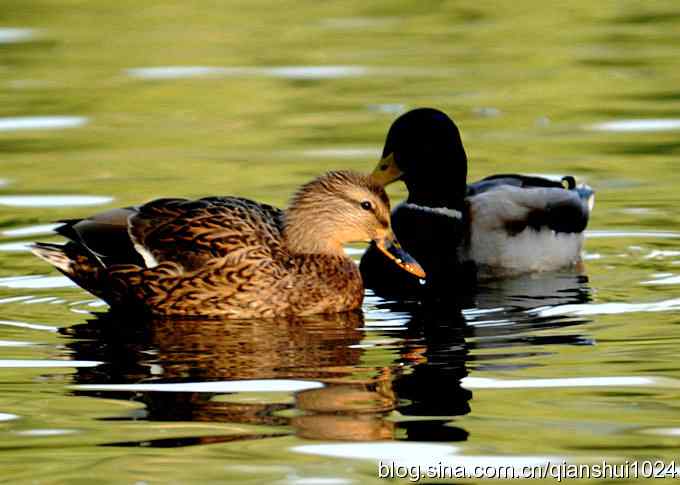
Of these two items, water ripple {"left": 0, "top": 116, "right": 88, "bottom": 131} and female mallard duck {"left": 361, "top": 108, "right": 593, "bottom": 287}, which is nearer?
female mallard duck {"left": 361, "top": 108, "right": 593, "bottom": 287}

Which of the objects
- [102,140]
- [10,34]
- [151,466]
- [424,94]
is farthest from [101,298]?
[10,34]

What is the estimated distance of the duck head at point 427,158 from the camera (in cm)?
1167

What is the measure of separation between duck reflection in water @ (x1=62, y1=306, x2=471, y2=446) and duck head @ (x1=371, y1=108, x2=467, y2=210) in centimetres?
191

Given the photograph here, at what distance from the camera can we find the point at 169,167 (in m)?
14.0

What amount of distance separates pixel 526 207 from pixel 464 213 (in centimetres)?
42

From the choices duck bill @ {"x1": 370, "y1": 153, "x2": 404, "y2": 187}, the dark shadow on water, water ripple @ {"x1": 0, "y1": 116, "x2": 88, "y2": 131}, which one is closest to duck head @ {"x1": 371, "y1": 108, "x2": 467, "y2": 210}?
duck bill @ {"x1": 370, "y1": 153, "x2": 404, "y2": 187}

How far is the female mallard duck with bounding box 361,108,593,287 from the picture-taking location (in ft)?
37.7

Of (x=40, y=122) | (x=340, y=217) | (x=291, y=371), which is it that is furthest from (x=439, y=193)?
(x=40, y=122)

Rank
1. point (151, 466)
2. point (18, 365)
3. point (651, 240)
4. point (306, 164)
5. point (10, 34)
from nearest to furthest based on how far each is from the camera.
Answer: point (151, 466)
point (18, 365)
point (651, 240)
point (306, 164)
point (10, 34)

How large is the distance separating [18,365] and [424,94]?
8.66 metres

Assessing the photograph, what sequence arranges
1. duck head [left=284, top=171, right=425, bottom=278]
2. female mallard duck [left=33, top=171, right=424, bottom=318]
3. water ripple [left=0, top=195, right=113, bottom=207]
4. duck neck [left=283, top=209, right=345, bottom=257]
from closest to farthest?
female mallard duck [left=33, top=171, right=424, bottom=318] → duck head [left=284, top=171, right=425, bottom=278] → duck neck [left=283, top=209, right=345, bottom=257] → water ripple [left=0, top=195, right=113, bottom=207]

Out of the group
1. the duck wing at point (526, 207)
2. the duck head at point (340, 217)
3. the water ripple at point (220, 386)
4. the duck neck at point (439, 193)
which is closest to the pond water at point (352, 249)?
the water ripple at point (220, 386)

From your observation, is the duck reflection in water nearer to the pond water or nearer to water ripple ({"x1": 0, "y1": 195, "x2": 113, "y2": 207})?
the pond water

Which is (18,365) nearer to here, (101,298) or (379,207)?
(101,298)
